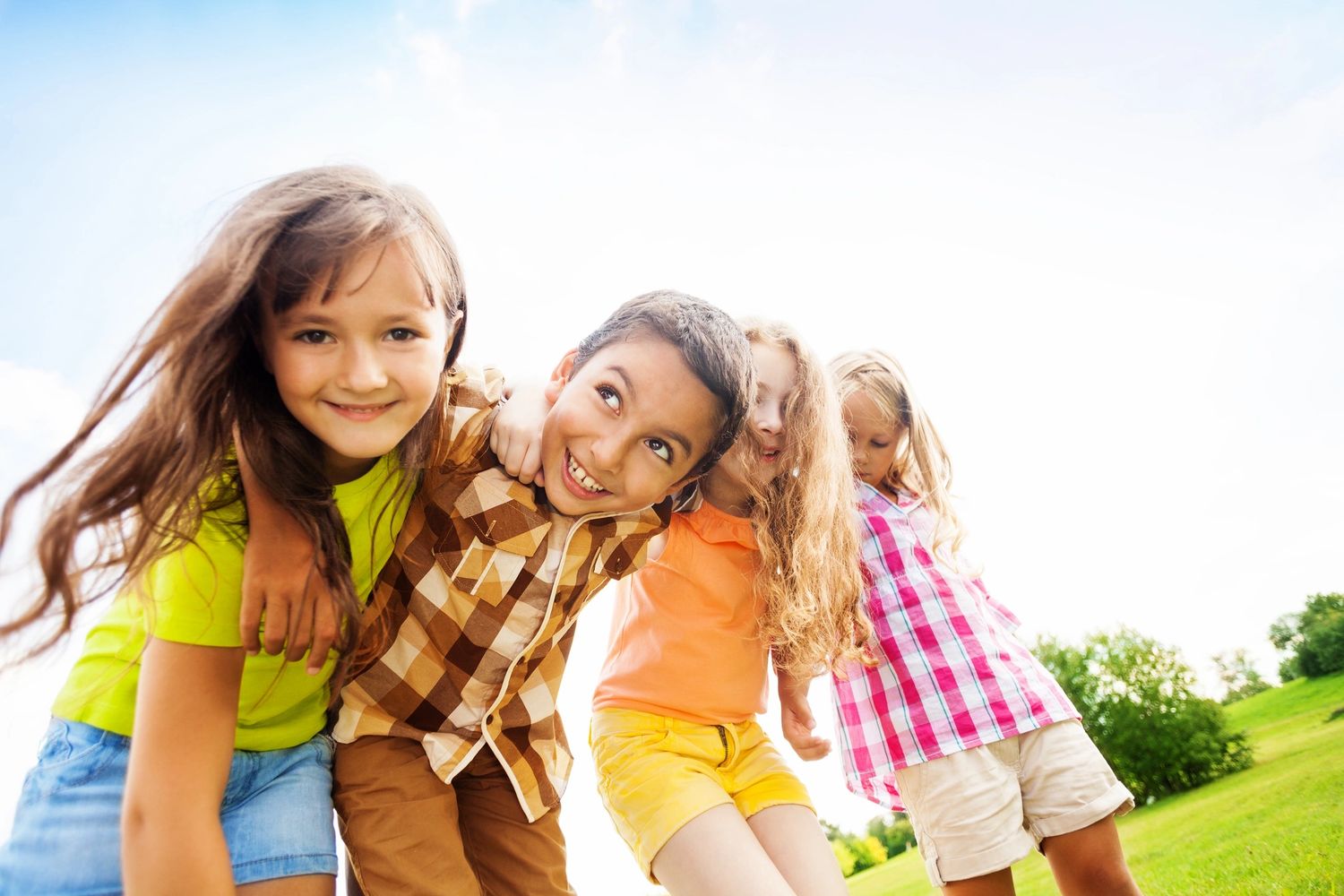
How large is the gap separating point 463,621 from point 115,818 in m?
0.78

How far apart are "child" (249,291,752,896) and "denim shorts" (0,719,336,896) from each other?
0.16 m

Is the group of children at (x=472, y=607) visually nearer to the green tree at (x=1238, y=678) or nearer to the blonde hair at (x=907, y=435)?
the blonde hair at (x=907, y=435)

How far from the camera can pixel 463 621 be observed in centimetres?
207

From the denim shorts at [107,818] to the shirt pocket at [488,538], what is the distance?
1.81 feet

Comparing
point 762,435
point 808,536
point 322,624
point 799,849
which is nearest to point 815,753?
point 799,849

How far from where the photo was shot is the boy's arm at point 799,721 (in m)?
2.82

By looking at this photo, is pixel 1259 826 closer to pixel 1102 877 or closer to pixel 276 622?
pixel 1102 877

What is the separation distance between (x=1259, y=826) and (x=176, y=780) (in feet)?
18.6

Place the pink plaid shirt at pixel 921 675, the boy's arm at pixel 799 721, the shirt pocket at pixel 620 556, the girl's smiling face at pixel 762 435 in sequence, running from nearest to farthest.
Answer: the shirt pocket at pixel 620 556 < the girl's smiling face at pixel 762 435 < the pink plaid shirt at pixel 921 675 < the boy's arm at pixel 799 721

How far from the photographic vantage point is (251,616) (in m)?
1.57

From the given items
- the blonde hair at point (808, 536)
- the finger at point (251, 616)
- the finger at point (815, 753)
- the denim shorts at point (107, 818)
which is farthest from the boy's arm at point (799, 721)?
the finger at point (251, 616)

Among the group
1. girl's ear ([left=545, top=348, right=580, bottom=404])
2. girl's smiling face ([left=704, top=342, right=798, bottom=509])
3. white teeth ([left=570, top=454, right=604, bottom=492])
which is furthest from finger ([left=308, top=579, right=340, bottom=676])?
girl's smiling face ([left=704, top=342, right=798, bottom=509])

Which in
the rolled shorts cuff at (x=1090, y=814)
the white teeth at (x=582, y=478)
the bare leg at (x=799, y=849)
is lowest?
the rolled shorts cuff at (x=1090, y=814)

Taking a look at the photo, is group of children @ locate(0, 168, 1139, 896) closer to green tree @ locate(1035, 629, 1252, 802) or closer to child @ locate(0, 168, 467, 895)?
child @ locate(0, 168, 467, 895)
